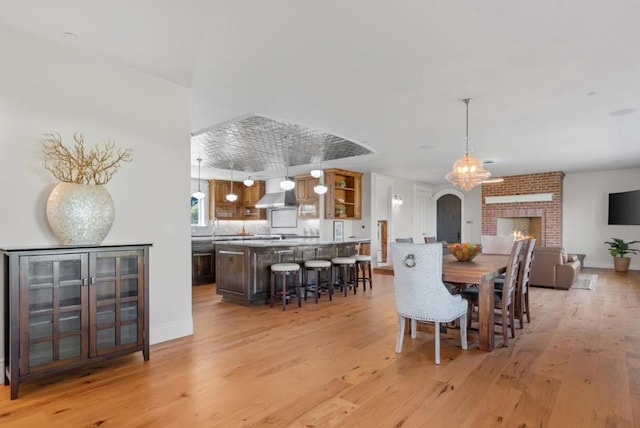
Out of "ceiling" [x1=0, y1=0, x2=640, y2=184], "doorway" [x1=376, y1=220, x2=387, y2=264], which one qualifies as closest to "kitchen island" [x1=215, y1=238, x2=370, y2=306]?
"ceiling" [x1=0, y1=0, x2=640, y2=184]

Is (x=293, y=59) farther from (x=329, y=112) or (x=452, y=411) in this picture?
(x=452, y=411)

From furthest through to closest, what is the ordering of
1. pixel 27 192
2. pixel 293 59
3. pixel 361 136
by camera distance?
pixel 361 136, pixel 293 59, pixel 27 192

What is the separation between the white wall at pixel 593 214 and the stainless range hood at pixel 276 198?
289 inches

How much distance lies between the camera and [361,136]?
5531 millimetres

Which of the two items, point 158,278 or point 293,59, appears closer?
point 293,59

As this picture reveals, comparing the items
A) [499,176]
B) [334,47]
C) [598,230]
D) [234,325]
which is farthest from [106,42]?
[598,230]

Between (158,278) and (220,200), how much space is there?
663cm

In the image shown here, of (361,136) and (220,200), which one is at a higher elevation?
(361,136)

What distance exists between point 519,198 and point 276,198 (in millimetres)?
6452

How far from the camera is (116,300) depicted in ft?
9.25

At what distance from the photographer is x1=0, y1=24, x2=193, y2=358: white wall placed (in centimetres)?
268

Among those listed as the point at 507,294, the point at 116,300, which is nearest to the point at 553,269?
the point at 507,294

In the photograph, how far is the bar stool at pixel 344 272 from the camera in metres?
5.73

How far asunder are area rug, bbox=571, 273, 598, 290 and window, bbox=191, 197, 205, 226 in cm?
856
